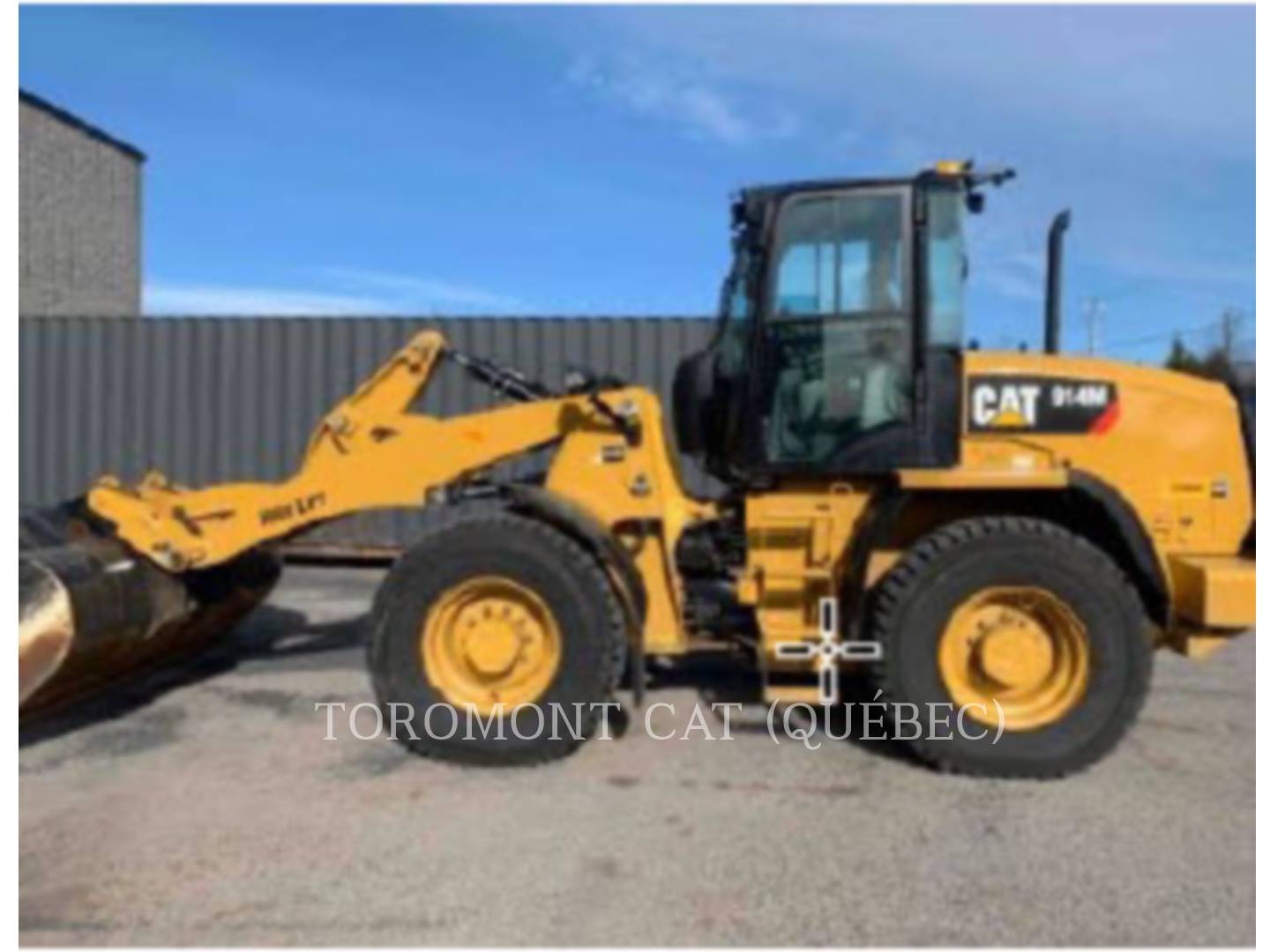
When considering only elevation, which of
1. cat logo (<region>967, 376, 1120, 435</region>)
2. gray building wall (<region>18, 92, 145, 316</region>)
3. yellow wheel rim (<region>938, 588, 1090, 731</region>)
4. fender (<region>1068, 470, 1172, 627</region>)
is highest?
gray building wall (<region>18, 92, 145, 316</region>)

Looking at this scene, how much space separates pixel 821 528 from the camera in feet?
22.4

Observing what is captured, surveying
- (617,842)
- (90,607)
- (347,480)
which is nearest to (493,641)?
(347,480)

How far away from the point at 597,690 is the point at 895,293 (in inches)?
86.9

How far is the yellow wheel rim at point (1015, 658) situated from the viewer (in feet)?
20.6

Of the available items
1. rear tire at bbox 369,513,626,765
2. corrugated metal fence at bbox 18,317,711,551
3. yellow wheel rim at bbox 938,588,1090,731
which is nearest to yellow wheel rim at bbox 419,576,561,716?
rear tire at bbox 369,513,626,765

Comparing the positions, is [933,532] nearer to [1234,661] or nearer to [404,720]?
[404,720]

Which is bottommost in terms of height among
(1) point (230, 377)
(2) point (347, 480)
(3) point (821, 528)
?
(3) point (821, 528)

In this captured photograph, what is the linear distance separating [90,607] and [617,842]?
280 cm

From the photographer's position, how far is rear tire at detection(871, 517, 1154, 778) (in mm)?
6207

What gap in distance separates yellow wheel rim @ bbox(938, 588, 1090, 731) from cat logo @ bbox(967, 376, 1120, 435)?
2.63 ft

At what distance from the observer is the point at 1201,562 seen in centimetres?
651

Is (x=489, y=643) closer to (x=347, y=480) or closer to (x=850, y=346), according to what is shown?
(x=347, y=480)

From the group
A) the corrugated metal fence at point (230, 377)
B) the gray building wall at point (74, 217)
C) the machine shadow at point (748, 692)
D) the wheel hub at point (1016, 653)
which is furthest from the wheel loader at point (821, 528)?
the gray building wall at point (74, 217)

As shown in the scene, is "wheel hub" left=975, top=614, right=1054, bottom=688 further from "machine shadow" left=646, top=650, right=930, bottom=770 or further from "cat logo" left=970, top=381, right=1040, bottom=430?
"cat logo" left=970, top=381, right=1040, bottom=430
